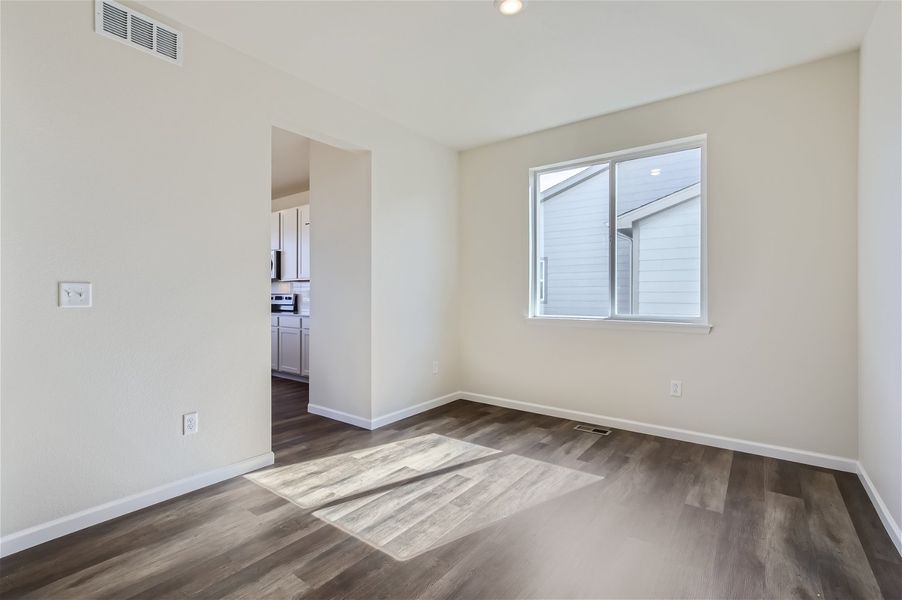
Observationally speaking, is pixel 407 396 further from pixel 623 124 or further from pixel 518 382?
pixel 623 124

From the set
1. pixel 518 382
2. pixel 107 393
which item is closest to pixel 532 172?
pixel 518 382

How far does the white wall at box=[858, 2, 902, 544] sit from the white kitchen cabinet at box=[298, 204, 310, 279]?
5.27m

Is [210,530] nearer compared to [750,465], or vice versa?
[210,530]

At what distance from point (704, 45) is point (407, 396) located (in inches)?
133

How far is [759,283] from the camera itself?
2.97 m

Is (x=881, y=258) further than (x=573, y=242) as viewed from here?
No

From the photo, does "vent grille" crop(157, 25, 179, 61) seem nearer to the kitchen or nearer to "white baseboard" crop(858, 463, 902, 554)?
the kitchen

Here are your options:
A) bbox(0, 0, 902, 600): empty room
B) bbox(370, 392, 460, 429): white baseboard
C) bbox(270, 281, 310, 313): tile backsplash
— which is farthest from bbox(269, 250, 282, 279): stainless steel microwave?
bbox(370, 392, 460, 429): white baseboard

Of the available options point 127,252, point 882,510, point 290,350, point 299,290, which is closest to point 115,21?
point 127,252

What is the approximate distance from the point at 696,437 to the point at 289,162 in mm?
4678

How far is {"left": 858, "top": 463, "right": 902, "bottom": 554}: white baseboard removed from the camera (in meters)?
1.90

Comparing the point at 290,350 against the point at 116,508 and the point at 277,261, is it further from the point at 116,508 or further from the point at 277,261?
the point at 116,508

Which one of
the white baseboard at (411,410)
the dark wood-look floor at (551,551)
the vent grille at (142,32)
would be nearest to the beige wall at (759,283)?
the dark wood-look floor at (551,551)

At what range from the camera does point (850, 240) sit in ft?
8.82
